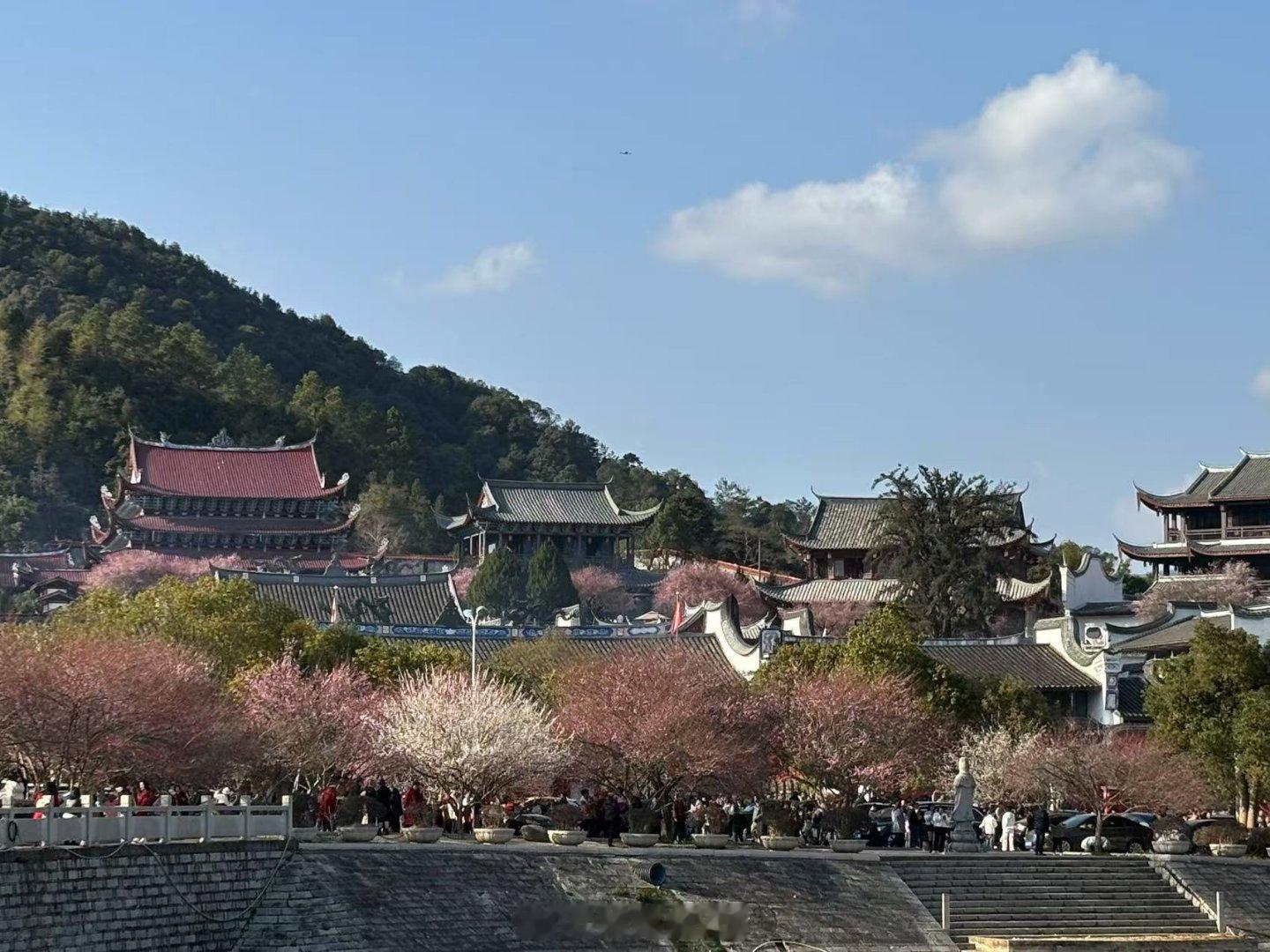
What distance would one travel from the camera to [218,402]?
472 feet

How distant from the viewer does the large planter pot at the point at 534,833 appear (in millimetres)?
44125

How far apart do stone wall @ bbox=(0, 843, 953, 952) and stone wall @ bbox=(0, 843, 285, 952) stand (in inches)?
0.9

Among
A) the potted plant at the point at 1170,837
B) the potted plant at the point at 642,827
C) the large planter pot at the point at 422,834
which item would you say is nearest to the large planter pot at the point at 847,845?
the potted plant at the point at 642,827

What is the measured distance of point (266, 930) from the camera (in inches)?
1396

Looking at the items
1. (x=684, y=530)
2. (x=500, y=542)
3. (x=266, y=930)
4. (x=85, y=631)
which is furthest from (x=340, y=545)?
(x=266, y=930)

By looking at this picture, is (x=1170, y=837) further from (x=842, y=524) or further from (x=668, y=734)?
(x=842, y=524)

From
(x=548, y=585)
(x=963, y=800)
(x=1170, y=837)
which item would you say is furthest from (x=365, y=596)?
(x=1170, y=837)

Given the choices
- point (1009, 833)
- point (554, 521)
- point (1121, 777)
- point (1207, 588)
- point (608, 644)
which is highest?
point (554, 521)

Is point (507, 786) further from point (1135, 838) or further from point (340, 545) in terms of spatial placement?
point (340, 545)

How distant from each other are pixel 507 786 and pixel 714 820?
4.48 m

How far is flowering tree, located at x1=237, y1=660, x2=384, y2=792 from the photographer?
47.6 meters

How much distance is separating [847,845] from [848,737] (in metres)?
8.17

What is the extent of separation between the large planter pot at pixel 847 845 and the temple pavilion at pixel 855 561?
44.8m

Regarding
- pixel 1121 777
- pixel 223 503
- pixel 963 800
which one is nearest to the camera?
pixel 963 800
